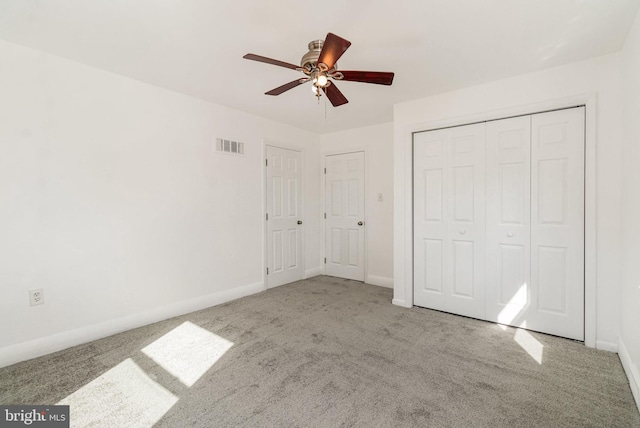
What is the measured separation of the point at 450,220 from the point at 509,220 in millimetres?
556

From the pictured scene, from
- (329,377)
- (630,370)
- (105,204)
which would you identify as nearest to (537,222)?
(630,370)

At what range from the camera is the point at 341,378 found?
2.10 m

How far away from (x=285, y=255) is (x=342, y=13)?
3396mm

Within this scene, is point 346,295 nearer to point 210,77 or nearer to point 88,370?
point 88,370

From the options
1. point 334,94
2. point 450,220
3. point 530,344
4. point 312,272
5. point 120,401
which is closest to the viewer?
point 120,401

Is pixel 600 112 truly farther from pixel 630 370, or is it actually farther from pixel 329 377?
pixel 329 377

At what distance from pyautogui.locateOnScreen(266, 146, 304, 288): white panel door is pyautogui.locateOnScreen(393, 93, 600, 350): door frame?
5.72ft

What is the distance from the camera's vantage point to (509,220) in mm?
2953

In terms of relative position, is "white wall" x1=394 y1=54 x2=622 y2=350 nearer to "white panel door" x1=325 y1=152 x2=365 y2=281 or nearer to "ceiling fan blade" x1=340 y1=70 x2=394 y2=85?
"ceiling fan blade" x1=340 y1=70 x2=394 y2=85

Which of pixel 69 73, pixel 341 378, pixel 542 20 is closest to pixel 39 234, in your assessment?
pixel 69 73

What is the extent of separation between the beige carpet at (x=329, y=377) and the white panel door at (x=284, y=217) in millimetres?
1460

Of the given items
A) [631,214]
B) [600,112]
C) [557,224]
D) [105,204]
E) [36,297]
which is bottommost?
[36,297]

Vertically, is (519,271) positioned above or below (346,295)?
above

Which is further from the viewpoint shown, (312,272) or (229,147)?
(312,272)
